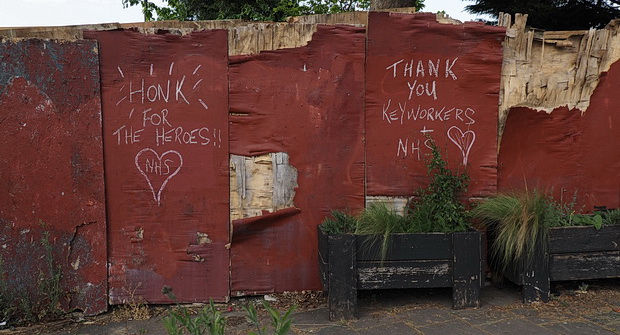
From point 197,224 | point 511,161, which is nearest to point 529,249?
point 511,161

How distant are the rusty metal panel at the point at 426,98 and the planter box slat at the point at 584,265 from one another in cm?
99

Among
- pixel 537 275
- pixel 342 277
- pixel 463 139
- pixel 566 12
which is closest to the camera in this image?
pixel 342 277

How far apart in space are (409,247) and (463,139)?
124 cm

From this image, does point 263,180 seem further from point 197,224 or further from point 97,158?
point 97,158

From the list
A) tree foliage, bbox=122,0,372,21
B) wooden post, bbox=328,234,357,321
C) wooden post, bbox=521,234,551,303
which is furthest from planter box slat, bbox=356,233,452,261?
tree foliage, bbox=122,0,372,21

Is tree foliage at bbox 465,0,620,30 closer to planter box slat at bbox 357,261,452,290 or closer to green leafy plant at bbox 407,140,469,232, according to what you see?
green leafy plant at bbox 407,140,469,232

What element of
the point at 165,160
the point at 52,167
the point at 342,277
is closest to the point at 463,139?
the point at 342,277

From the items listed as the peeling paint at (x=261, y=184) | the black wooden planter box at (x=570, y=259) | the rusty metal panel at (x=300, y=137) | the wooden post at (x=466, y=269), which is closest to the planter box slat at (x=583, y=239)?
the black wooden planter box at (x=570, y=259)

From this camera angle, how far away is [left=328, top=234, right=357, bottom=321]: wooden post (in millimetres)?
3834

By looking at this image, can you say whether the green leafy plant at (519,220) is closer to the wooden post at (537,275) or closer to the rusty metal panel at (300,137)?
the wooden post at (537,275)

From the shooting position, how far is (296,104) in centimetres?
436

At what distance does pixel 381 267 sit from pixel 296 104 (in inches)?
64.1

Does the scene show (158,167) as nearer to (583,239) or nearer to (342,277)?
(342,277)

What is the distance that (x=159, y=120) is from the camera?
424cm
